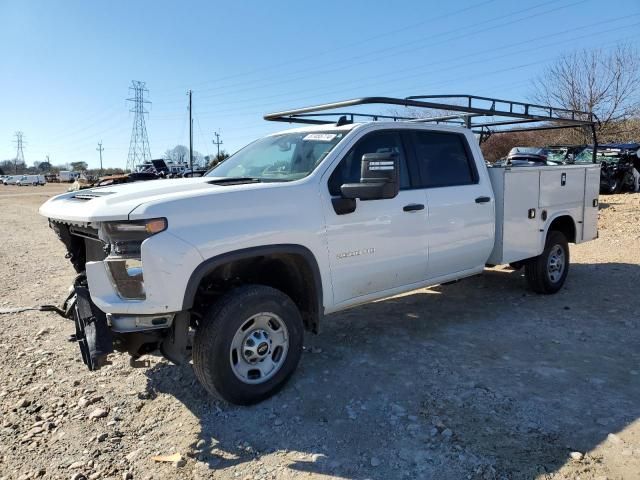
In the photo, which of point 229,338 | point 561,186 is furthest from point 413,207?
point 561,186

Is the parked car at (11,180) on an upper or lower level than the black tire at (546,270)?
upper

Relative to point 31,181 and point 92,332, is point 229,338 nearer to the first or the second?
point 92,332

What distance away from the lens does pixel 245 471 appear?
2.91m

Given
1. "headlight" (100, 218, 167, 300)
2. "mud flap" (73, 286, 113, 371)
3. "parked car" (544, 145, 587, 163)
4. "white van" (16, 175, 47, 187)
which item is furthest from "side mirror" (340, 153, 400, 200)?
"white van" (16, 175, 47, 187)

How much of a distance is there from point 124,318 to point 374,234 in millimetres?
1957

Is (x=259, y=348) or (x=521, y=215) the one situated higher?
(x=521, y=215)

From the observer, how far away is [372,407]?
3539mm

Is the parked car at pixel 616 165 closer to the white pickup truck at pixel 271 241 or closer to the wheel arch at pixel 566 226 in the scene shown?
the wheel arch at pixel 566 226

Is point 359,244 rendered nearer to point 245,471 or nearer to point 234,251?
point 234,251

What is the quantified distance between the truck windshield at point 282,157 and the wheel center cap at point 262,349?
1241mm

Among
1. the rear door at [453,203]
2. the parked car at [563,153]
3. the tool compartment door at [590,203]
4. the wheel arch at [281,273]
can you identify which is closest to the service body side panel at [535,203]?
the tool compartment door at [590,203]

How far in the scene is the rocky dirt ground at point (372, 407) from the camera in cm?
296

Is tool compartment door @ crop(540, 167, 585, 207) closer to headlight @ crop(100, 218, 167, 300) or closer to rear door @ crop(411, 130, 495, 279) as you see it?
rear door @ crop(411, 130, 495, 279)

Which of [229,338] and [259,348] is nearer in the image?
[229,338]
